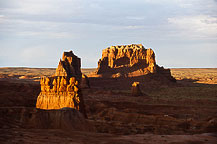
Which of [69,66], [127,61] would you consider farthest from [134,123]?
[127,61]

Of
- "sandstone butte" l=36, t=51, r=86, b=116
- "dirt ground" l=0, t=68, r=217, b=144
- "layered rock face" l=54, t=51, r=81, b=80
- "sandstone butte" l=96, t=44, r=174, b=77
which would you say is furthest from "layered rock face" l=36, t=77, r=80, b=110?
"sandstone butte" l=96, t=44, r=174, b=77

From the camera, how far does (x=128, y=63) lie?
320 ft

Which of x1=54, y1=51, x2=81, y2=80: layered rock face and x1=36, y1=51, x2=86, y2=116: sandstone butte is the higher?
x1=54, y1=51, x2=81, y2=80: layered rock face

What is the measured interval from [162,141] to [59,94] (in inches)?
556

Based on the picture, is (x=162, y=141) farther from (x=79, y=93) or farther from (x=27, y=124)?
(x=79, y=93)

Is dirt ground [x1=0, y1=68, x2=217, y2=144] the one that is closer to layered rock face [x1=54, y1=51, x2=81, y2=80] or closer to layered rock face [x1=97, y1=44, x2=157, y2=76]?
layered rock face [x1=54, y1=51, x2=81, y2=80]

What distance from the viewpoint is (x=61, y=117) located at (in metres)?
22.4

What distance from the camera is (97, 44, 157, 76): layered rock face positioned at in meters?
93.9

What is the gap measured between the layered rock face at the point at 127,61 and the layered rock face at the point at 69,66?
14.6 meters

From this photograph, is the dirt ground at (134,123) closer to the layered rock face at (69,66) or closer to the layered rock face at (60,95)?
the layered rock face at (60,95)

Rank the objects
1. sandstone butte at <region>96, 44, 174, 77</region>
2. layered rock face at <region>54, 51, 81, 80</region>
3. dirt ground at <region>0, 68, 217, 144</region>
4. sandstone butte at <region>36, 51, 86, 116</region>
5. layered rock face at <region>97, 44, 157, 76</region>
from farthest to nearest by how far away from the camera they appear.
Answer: layered rock face at <region>97, 44, 157, 76</region>, sandstone butte at <region>96, 44, 174, 77</region>, layered rock face at <region>54, 51, 81, 80</region>, sandstone butte at <region>36, 51, 86, 116</region>, dirt ground at <region>0, 68, 217, 144</region>

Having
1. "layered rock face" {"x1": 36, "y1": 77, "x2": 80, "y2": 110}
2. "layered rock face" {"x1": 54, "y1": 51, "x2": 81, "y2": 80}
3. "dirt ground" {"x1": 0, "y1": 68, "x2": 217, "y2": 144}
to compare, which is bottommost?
"dirt ground" {"x1": 0, "y1": 68, "x2": 217, "y2": 144}

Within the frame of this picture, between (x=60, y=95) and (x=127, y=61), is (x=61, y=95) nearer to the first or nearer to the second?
(x=60, y=95)

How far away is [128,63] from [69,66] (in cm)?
2493
